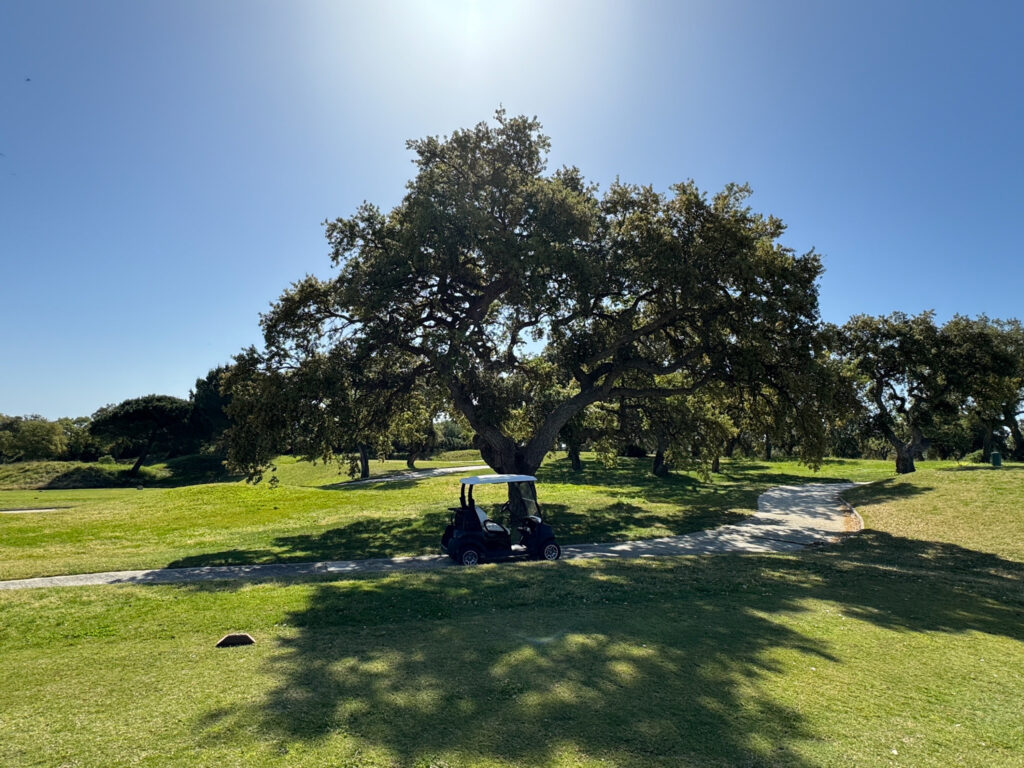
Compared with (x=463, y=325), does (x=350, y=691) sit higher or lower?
lower

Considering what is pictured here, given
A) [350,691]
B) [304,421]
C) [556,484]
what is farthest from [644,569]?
[556,484]

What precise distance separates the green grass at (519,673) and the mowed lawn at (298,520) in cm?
531

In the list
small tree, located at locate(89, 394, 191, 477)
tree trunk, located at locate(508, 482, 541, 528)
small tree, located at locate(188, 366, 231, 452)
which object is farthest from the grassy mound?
tree trunk, located at locate(508, 482, 541, 528)

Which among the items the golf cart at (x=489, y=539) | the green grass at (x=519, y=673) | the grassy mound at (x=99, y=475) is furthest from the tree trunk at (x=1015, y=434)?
the grassy mound at (x=99, y=475)

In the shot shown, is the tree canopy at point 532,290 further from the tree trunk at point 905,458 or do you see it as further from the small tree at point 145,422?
the small tree at point 145,422

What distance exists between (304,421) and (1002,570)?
18764 millimetres

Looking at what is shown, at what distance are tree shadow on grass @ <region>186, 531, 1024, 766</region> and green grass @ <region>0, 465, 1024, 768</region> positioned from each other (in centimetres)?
3

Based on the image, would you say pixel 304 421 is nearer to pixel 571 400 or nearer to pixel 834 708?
pixel 571 400

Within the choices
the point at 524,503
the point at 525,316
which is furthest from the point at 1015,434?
the point at 524,503

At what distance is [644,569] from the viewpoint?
11906 mm

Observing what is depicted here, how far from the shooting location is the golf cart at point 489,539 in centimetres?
1338

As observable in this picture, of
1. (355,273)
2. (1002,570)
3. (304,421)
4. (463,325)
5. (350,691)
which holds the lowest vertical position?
(1002,570)

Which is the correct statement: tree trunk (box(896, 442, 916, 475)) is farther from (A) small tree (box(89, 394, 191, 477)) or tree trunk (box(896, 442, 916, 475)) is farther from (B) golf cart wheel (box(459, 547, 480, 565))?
(A) small tree (box(89, 394, 191, 477))

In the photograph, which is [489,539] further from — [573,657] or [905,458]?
[905,458]
